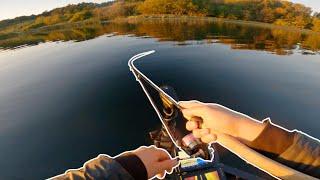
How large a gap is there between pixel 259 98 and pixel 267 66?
194 inches

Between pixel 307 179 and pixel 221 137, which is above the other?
pixel 221 137

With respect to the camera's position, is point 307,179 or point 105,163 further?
point 307,179

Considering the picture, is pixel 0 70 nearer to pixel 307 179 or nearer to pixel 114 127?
pixel 114 127

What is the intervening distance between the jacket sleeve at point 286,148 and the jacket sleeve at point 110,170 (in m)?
0.70

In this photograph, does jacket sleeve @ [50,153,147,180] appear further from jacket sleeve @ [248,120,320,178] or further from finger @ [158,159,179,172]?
jacket sleeve @ [248,120,320,178]

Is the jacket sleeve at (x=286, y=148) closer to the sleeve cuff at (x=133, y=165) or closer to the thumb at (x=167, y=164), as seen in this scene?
the thumb at (x=167, y=164)

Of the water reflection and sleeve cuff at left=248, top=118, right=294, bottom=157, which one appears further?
the water reflection

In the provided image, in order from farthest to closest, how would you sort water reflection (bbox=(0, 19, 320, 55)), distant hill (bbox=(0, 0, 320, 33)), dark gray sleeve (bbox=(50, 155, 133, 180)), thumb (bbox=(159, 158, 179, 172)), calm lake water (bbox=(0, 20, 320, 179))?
distant hill (bbox=(0, 0, 320, 33)) < water reflection (bbox=(0, 19, 320, 55)) < calm lake water (bbox=(0, 20, 320, 179)) < thumb (bbox=(159, 158, 179, 172)) < dark gray sleeve (bbox=(50, 155, 133, 180))

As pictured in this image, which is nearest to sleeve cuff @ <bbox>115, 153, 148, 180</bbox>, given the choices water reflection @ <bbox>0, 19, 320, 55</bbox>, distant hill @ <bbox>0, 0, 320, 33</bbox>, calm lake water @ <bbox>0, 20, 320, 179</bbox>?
calm lake water @ <bbox>0, 20, 320, 179</bbox>

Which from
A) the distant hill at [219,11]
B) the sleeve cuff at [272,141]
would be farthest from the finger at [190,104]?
the distant hill at [219,11]

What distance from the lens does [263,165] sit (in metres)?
1.68

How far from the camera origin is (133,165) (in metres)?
1.39

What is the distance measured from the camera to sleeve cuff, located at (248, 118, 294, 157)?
5.64 feet

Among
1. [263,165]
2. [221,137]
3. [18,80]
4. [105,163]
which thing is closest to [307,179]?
[263,165]
